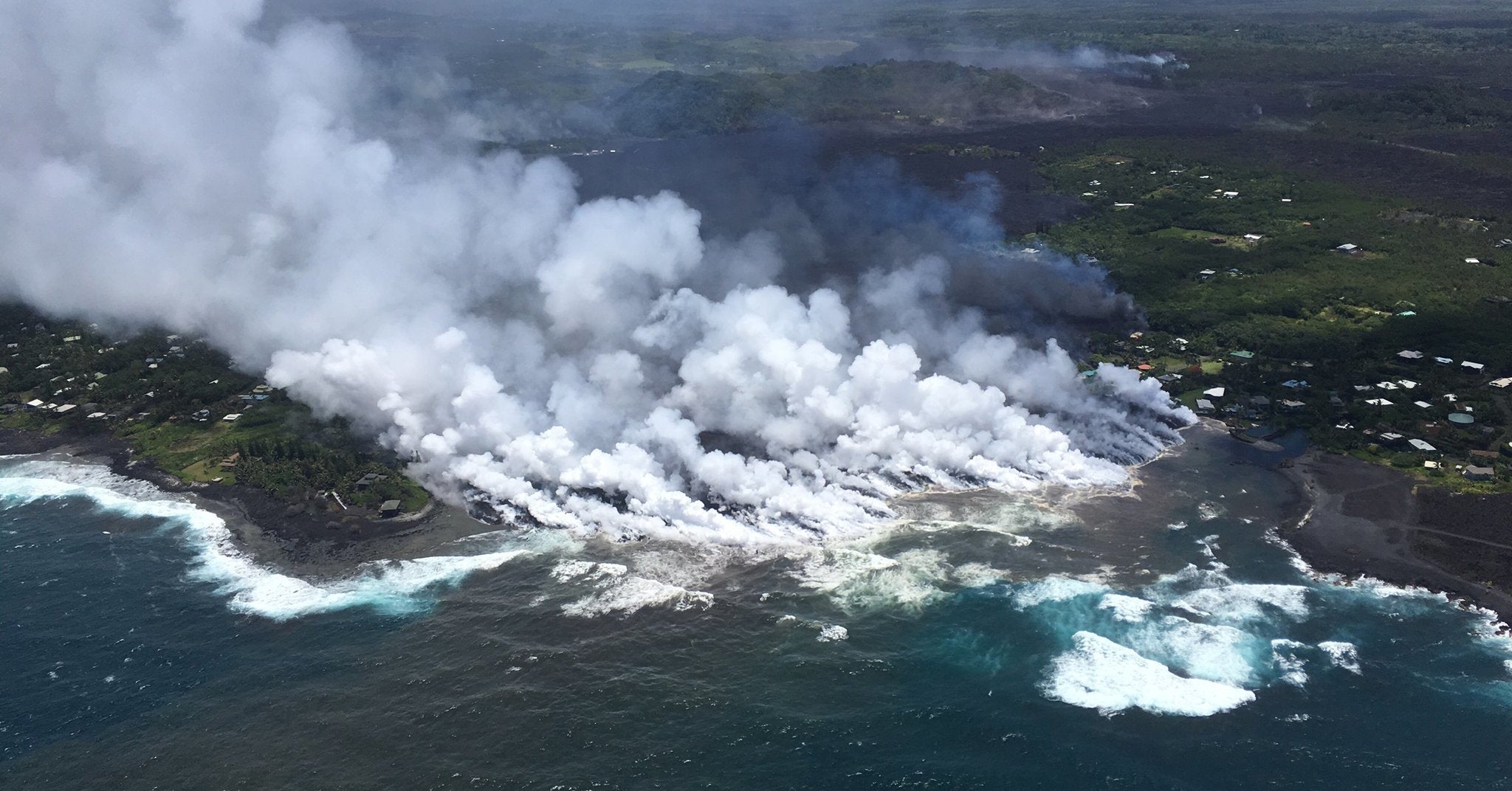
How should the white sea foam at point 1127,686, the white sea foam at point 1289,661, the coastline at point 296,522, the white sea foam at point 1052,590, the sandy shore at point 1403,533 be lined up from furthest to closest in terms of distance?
1. the coastline at point 296,522
2. the sandy shore at point 1403,533
3. the white sea foam at point 1052,590
4. the white sea foam at point 1289,661
5. the white sea foam at point 1127,686

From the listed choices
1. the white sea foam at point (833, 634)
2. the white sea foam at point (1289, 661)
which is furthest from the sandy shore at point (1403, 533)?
the white sea foam at point (833, 634)

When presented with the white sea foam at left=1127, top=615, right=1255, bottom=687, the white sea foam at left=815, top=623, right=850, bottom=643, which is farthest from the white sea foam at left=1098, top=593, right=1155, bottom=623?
the white sea foam at left=815, top=623, right=850, bottom=643

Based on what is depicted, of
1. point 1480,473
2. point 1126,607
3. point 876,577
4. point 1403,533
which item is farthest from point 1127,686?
point 1480,473

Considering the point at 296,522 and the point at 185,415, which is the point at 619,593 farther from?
the point at 185,415

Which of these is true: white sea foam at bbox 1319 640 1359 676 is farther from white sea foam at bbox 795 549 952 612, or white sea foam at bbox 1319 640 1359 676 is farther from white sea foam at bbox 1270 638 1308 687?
white sea foam at bbox 795 549 952 612

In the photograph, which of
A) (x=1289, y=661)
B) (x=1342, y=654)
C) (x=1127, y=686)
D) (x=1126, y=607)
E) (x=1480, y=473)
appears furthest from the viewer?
(x=1480, y=473)

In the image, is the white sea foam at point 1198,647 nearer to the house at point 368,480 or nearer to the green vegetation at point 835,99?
the house at point 368,480
